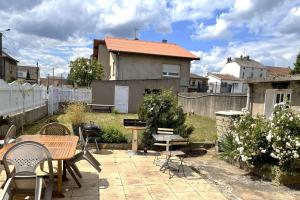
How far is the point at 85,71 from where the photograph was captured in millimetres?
Result: 32531

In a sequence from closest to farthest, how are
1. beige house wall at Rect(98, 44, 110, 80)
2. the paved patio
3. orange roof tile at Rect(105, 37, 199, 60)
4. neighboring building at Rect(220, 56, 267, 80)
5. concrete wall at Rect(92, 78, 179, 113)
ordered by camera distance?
the paved patio
concrete wall at Rect(92, 78, 179, 113)
orange roof tile at Rect(105, 37, 199, 60)
beige house wall at Rect(98, 44, 110, 80)
neighboring building at Rect(220, 56, 267, 80)

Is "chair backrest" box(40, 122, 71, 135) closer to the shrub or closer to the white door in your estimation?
the shrub

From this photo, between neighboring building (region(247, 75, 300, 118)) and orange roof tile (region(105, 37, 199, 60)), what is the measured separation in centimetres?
1422

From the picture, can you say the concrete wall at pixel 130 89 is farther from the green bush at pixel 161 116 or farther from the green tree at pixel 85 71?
the green bush at pixel 161 116

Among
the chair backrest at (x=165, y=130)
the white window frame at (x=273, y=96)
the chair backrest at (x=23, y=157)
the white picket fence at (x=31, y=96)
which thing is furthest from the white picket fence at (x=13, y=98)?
the white window frame at (x=273, y=96)

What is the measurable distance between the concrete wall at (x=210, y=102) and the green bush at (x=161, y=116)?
5.93 m

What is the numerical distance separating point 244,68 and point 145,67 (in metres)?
42.5

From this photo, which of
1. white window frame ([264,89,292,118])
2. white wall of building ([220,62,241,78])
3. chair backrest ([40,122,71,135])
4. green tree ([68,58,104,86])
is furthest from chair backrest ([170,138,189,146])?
white wall of building ([220,62,241,78])

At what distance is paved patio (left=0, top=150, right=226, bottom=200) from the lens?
5.37 m

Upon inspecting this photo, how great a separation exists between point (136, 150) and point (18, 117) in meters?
5.90

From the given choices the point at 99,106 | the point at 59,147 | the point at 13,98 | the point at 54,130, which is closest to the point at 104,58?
the point at 99,106

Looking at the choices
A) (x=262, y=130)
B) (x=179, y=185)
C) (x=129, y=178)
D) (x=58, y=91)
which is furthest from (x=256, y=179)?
(x=58, y=91)

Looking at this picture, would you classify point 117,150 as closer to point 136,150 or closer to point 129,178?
point 136,150

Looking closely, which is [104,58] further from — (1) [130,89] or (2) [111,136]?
(2) [111,136]
